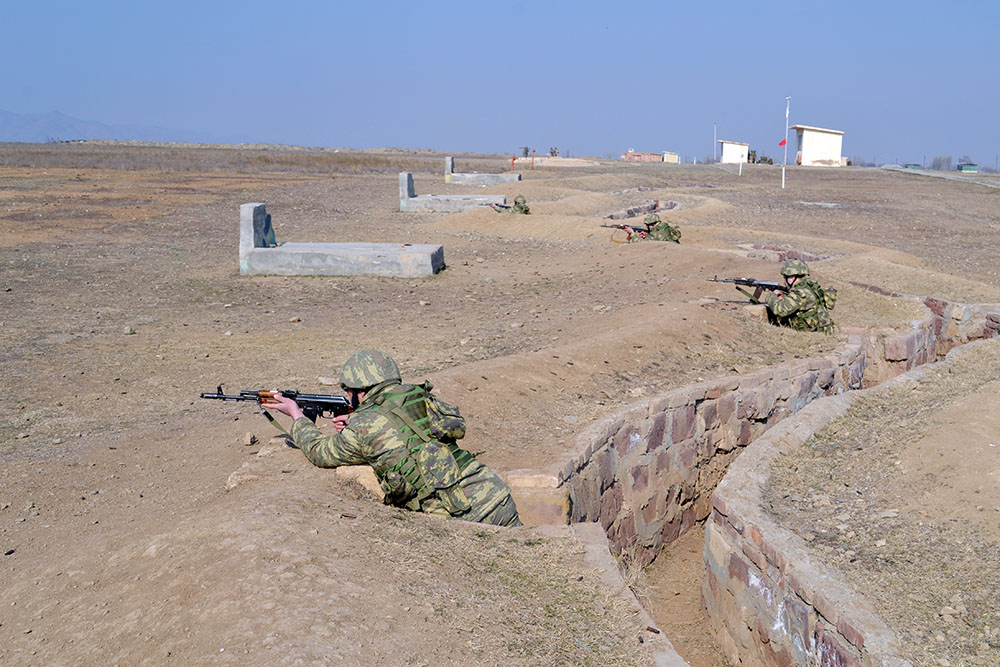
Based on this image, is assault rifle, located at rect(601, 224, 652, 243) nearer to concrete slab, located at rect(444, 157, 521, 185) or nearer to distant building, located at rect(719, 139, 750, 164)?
concrete slab, located at rect(444, 157, 521, 185)

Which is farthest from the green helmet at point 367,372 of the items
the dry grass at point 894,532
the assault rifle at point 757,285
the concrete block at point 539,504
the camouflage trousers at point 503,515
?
the assault rifle at point 757,285

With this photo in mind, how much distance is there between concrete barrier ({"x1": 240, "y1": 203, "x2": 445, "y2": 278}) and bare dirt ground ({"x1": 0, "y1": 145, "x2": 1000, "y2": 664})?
34 cm

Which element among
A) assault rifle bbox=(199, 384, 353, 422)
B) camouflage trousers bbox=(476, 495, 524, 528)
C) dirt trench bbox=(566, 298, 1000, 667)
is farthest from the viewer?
dirt trench bbox=(566, 298, 1000, 667)

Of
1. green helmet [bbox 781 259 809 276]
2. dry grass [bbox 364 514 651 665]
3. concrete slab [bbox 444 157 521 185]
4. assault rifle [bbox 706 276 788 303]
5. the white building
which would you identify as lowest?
dry grass [bbox 364 514 651 665]

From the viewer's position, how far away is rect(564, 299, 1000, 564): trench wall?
267 inches

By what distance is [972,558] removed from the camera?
5.00m

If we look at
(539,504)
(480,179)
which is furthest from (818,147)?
(539,504)

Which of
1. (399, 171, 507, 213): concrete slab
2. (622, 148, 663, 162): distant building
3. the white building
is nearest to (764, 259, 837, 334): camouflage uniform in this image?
(399, 171, 507, 213): concrete slab

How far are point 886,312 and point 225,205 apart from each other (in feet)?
63.1

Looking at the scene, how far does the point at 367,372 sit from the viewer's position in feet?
16.9

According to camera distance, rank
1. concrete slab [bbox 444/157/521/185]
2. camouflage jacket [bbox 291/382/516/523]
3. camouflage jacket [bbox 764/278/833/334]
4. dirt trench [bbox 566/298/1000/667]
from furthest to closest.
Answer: concrete slab [bbox 444/157/521/185] → camouflage jacket [bbox 764/278/833/334] → dirt trench [bbox 566/298/1000/667] → camouflage jacket [bbox 291/382/516/523]

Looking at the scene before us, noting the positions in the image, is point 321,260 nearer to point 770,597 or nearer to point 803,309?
point 803,309

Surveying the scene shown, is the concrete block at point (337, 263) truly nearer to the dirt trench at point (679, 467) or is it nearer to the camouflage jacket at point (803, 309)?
the camouflage jacket at point (803, 309)

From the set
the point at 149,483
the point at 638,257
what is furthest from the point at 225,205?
the point at 149,483
